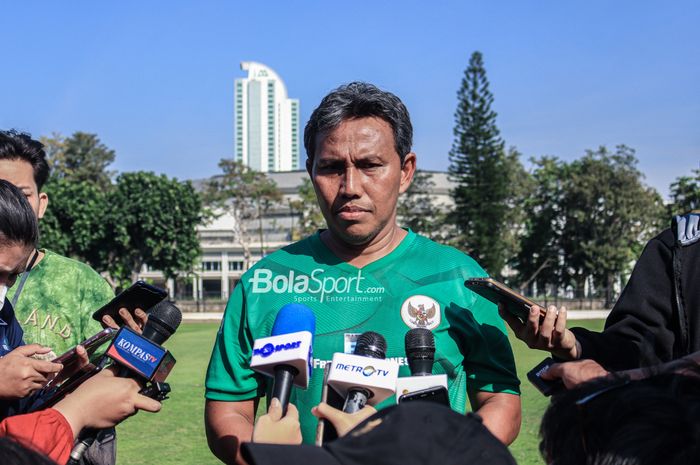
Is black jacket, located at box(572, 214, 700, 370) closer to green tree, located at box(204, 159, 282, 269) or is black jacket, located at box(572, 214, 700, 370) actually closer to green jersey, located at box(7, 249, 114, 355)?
green jersey, located at box(7, 249, 114, 355)

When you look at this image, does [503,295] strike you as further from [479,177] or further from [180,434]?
[479,177]

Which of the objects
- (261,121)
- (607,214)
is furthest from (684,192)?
(261,121)

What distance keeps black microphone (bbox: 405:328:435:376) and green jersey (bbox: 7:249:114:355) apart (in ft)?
6.11

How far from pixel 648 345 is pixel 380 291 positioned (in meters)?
0.91

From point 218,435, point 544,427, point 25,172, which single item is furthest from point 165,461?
point 544,427

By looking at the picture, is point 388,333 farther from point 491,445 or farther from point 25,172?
point 25,172

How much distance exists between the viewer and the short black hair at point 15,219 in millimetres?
2781

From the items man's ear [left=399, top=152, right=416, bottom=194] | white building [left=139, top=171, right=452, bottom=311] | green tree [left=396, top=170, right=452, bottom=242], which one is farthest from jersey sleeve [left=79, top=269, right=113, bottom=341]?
white building [left=139, top=171, right=452, bottom=311]

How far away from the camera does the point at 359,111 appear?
2.91 metres

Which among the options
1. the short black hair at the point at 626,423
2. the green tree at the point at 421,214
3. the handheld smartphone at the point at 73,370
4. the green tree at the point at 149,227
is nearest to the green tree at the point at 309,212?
the green tree at the point at 421,214

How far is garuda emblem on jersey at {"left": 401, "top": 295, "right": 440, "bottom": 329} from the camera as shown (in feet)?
9.16

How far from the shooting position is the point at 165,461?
294 inches

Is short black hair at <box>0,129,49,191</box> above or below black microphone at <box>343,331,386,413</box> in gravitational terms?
above

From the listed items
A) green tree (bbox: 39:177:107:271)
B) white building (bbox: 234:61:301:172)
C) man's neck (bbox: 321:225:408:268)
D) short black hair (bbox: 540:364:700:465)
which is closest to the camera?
short black hair (bbox: 540:364:700:465)
